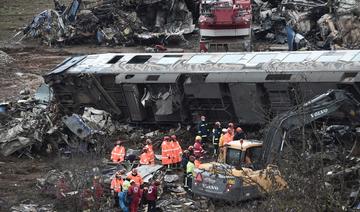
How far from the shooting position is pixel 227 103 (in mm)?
18922

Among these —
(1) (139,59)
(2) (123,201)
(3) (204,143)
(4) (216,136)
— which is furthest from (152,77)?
(2) (123,201)

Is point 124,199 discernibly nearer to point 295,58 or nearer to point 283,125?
point 283,125

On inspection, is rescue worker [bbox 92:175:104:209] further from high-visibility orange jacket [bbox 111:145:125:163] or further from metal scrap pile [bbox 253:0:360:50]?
metal scrap pile [bbox 253:0:360:50]

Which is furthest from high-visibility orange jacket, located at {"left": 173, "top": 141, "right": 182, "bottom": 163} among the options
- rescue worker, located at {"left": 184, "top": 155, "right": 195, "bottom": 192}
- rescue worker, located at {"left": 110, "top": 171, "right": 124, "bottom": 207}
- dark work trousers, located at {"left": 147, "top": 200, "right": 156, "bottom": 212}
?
dark work trousers, located at {"left": 147, "top": 200, "right": 156, "bottom": 212}

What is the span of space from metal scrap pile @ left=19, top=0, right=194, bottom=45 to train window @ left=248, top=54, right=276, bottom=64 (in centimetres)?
1565

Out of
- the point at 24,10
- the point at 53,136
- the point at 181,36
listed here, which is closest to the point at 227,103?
the point at 53,136

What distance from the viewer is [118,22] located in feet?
117

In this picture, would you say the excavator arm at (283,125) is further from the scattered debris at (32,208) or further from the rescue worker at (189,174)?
the scattered debris at (32,208)

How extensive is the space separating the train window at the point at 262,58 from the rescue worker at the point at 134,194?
647cm

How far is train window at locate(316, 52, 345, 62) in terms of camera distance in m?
17.7

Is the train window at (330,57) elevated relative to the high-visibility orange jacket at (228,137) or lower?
elevated

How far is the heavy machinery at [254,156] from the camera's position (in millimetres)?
13055

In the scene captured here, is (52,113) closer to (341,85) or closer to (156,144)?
(156,144)

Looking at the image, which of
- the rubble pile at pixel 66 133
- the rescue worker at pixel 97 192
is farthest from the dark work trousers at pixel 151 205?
the rubble pile at pixel 66 133
